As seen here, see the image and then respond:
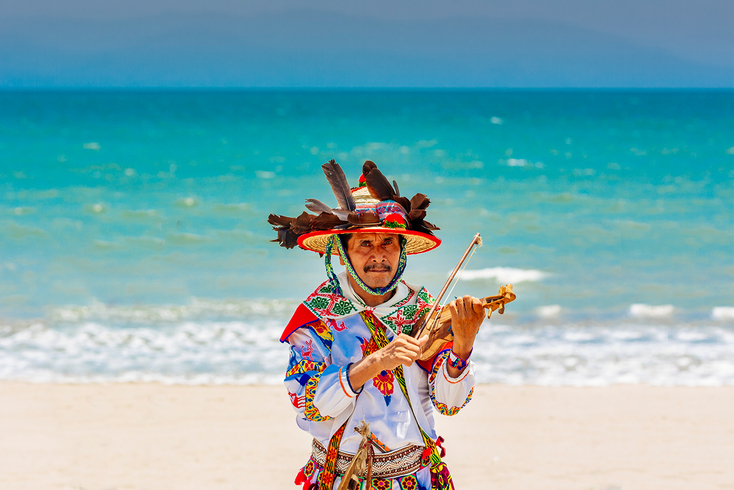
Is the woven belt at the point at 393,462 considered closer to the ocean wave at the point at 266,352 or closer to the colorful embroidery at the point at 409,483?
the colorful embroidery at the point at 409,483

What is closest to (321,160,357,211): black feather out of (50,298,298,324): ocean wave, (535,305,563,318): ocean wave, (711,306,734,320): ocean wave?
(50,298,298,324): ocean wave

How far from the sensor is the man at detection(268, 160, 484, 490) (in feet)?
8.63

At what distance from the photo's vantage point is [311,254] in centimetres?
1261

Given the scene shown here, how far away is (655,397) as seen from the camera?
6.53m

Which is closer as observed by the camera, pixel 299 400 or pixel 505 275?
pixel 299 400

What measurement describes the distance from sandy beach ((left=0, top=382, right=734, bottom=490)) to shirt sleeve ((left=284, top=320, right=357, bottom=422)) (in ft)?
8.94

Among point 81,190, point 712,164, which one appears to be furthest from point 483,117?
point 81,190

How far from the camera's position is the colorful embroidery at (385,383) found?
2.68 metres

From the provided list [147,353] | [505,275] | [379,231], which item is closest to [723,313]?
[505,275]

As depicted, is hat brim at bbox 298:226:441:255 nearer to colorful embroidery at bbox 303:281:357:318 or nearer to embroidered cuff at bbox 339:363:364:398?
colorful embroidery at bbox 303:281:357:318

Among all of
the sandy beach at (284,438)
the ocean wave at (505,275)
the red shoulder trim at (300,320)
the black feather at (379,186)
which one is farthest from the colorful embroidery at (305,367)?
the ocean wave at (505,275)

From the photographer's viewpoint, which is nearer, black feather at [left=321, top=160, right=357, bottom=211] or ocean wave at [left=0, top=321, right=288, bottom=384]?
black feather at [left=321, top=160, right=357, bottom=211]

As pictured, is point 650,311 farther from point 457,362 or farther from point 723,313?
point 457,362

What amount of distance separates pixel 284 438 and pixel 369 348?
10.9ft
